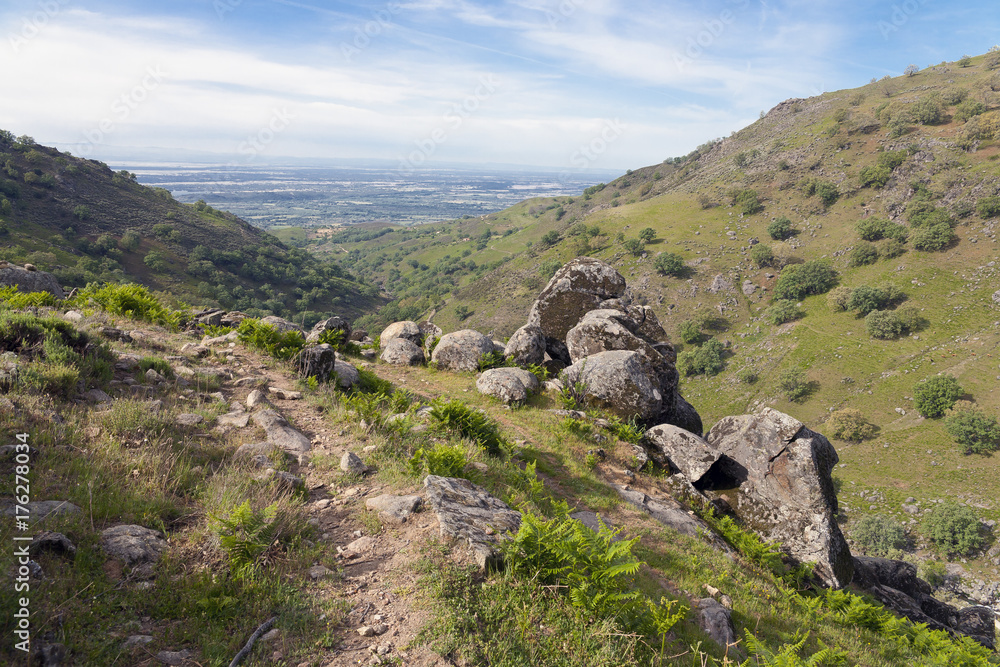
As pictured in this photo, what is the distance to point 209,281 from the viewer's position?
9400 cm

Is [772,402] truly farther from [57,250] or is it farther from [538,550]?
[57,250]

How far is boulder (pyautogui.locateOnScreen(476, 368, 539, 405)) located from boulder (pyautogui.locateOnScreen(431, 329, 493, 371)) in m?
1.98

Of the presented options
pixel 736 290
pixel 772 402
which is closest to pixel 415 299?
pixel 736 290

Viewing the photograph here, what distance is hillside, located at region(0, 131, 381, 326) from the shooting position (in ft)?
244

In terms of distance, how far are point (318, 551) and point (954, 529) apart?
50619 millimetres

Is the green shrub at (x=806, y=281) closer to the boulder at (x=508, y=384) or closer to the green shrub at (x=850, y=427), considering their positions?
the green shrub at (x=850, y=427)

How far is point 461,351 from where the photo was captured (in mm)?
18281

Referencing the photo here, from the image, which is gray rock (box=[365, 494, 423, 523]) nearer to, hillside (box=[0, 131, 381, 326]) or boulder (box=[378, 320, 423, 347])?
boulder (box=[378, 320, 423, 347])

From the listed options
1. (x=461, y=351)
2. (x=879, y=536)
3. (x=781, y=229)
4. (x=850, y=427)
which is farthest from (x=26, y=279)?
(x=781, y=229)

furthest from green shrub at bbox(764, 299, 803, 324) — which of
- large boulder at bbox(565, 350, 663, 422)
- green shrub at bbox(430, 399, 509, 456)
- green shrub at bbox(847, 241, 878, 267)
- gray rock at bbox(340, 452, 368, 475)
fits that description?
gray rock at bbox(340, 452, 368, 475)

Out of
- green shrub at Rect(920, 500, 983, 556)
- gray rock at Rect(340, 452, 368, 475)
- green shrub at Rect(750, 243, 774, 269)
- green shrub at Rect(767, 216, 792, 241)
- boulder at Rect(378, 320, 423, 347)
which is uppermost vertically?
green shrub at Rect(767, 216, 792, 241)

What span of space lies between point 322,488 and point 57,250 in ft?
331

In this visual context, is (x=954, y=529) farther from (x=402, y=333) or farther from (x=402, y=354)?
(x=402, y=333)

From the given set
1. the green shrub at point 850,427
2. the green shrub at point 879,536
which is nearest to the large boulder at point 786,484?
the green shrub at point 879,536
